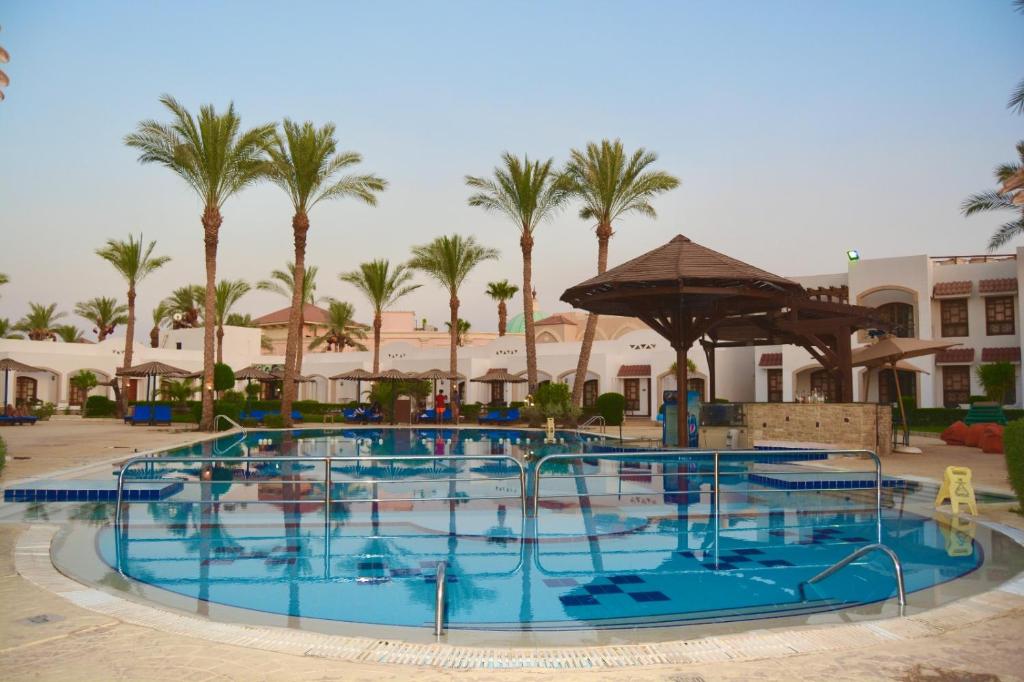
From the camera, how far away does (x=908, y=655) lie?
159 inches

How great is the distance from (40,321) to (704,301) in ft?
193

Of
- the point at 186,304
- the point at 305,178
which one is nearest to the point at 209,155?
the point at 305,178

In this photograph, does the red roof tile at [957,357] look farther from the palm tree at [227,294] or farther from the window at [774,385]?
the palm tree at [227,294]

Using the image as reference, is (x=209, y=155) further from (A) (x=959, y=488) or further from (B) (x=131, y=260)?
(A) (x=959, y=488)

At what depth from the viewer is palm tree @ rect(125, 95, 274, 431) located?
81.2 ft

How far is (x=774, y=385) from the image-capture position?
35156 millimetres

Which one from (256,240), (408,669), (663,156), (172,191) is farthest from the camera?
(256,240)

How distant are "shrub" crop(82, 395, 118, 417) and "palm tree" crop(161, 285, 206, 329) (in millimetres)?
15106

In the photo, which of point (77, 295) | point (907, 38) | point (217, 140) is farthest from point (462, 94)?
point (77, 295)

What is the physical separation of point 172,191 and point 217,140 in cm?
346

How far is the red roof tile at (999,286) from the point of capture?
31.0 meters

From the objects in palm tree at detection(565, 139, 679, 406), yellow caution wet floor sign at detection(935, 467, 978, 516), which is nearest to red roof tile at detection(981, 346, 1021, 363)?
palm tree at detection(565, 139, 679, 406)

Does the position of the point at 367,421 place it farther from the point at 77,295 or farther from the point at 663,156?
the point at 77,295

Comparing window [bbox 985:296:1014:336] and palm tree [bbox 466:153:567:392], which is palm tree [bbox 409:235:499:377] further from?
window [bbox 985:296:1014:336]
